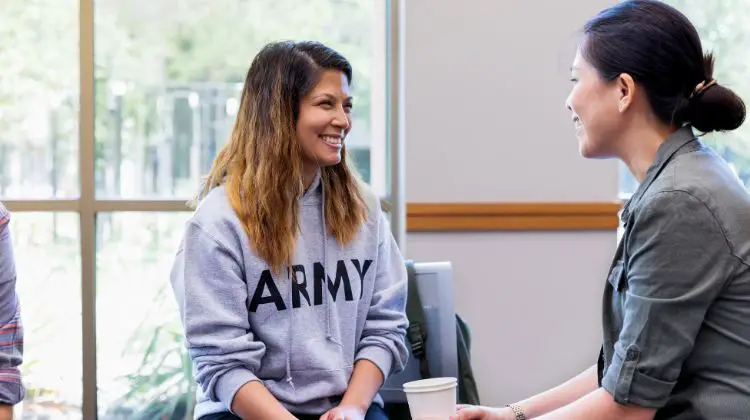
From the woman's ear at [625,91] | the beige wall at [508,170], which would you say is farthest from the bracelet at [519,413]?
the beige wall at [508,170]

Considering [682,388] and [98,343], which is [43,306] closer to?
[98,343]

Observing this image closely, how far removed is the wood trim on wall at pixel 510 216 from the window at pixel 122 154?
0.22 m

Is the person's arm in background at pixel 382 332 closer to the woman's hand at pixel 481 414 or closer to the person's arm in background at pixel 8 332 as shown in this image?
the woman's hand at pixel 481 414

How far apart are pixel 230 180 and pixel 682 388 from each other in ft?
3.31

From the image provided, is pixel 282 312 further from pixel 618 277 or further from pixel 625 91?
pixel 625 91

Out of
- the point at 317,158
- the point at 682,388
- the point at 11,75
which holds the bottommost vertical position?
the point at 682,388

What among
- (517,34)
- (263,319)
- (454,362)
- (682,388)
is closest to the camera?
(682,388)

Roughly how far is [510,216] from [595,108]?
4.68 feet

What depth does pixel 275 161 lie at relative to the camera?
186 cm

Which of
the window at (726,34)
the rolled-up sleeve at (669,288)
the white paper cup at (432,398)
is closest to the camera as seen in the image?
the rolled-up sleeve at (669,288)

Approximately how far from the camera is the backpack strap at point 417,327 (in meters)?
2.17

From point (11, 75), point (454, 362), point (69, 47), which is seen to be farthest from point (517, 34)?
point (11, 75)

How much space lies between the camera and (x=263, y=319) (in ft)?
5.93

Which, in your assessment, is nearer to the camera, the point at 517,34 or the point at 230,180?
the point at 230,180
